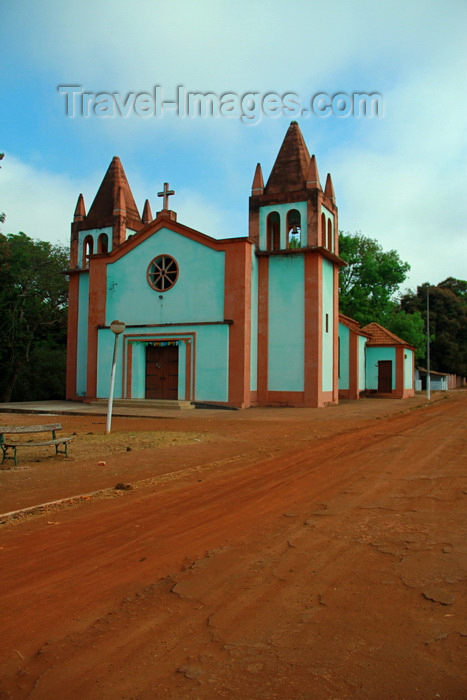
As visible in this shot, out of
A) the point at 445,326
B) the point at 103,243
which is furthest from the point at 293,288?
the point at 445,326

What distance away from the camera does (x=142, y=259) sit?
2931 cm

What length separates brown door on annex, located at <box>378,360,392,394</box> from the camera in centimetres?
4003

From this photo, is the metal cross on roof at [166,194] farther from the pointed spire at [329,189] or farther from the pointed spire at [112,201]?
the pointed spire at [329,189]

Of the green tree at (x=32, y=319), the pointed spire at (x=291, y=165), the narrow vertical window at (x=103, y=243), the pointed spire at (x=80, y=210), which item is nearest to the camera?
the pointed spire at (x=291, y=165)

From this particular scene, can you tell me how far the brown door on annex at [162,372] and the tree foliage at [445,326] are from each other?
134 feet

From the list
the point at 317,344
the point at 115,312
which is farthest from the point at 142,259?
the point at 317,344

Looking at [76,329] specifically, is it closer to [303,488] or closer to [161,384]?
[161,384]

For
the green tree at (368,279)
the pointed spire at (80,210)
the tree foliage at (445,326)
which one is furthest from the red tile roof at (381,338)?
the tree foliage at (445,326)

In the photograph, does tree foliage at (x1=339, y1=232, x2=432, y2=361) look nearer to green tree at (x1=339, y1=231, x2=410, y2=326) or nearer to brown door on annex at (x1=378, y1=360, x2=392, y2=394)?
green tree at (x1=339, y1=231, x2=410, y2=326)

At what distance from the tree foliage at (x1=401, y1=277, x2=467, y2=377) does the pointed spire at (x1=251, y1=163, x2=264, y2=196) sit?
38.5 meters

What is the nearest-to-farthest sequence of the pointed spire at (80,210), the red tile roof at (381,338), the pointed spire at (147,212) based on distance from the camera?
1. the pointed spire at (80,210)
2. the pointed spire at (147,212)
3. the red tile roof at (381,338)

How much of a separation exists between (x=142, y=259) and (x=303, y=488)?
23028 mm

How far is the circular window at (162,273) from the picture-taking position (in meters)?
28.5

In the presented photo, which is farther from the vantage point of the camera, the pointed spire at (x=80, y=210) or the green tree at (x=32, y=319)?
the green tree at (x=32, y=319)
